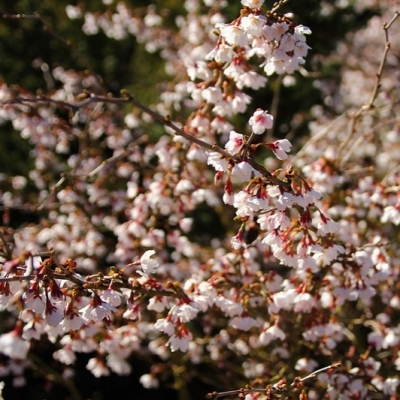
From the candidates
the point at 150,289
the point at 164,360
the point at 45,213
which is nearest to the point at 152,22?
the point at 45,213

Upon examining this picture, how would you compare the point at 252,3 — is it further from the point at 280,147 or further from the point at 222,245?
the point at 222,245

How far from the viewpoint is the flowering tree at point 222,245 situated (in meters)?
1.84

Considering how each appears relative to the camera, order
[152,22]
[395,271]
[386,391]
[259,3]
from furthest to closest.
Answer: [152,22] < [395,271] < [386,391] < [259,3]

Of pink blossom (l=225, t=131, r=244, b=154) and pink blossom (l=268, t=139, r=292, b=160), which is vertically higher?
pink blossom (l=225, t=131, r=244, b=154)

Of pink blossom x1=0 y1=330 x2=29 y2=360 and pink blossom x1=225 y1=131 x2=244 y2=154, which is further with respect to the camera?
pink blossom x1=225 y1=131 x2=244 y2=154

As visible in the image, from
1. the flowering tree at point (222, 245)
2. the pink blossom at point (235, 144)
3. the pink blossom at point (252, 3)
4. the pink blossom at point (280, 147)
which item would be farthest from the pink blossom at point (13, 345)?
the pink blossom at point (252, 3)

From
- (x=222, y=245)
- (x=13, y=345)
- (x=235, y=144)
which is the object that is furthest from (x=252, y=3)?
(x=222, y=245)

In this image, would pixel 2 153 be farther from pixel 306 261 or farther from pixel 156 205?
pixel 306 261

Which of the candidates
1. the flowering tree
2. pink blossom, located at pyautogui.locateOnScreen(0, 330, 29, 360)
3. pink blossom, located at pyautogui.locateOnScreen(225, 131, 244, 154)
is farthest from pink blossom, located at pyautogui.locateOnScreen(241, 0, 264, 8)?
pink blossom, located at pyautogui.locateOnScreen(0, 330, 29, 360)

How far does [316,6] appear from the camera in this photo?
4.20 metres

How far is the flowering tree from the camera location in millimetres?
1836

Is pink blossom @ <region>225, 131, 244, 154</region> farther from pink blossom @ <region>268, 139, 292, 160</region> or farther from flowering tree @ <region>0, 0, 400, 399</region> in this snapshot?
pink blossom @ <region>268, 139, 292, 160</region>

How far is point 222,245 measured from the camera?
15.1ft

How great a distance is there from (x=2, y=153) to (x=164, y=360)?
2.76 meters
